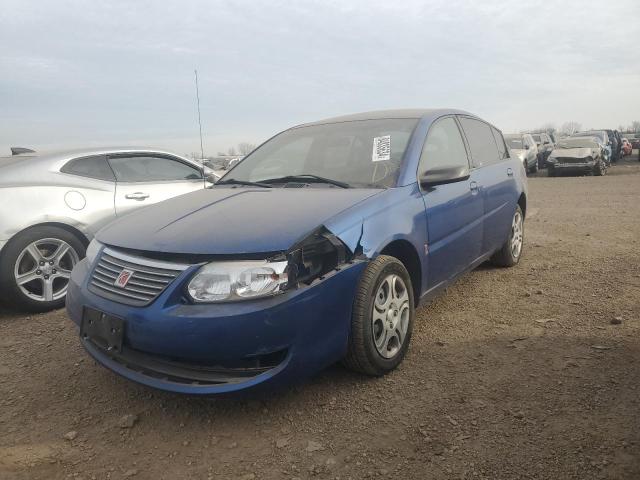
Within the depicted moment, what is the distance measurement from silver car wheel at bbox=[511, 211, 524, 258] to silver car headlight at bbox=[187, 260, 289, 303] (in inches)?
134

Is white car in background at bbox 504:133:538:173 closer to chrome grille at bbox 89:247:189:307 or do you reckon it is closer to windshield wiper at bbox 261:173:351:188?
windshield wiper at bbox 261:173:351:188

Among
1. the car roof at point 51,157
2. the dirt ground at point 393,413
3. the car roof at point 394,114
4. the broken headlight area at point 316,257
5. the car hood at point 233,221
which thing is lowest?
the dirt ground at point 393,413

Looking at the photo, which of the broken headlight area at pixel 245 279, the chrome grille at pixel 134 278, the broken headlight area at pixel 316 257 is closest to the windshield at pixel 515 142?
the broken headlight area at pixel 316 257

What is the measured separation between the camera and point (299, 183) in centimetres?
337

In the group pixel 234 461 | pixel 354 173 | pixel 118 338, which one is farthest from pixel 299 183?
pixel 234 461

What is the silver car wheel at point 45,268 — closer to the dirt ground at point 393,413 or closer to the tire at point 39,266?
the tire at point 39,266

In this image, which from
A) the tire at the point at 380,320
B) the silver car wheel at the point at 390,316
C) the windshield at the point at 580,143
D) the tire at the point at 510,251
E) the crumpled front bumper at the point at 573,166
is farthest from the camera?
the windshield at the point at 580,143

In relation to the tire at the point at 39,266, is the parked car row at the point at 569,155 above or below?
above

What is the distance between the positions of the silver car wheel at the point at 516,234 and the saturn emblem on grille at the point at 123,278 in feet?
12.4

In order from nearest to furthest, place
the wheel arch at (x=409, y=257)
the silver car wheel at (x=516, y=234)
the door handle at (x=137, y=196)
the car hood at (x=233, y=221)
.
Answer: the car hood at (x=233, y=221)
the wheel arch at (x=409, y=257)
the door handle at (x=137, y=196)
the silver car wheel at (x=516, y=234)

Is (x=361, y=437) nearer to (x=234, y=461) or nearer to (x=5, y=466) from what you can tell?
(x=234, y=461)

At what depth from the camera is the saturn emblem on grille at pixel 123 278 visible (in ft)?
8.19

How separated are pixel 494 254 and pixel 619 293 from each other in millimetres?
1168

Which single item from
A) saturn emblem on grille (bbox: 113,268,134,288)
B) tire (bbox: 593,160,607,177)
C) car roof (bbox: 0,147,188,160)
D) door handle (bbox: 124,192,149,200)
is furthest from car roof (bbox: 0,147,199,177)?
tire (bbox: 593,160,607,177)
